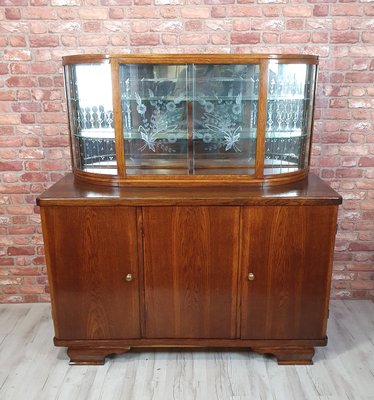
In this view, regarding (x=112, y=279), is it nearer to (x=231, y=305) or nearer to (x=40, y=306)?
(x=231, y=305)

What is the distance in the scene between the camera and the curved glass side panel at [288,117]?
2.12 metres

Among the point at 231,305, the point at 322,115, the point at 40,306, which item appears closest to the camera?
the point at 231,305

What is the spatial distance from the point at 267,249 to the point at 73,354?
120 cm

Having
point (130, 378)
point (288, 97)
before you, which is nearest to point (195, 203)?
point (288, 97)

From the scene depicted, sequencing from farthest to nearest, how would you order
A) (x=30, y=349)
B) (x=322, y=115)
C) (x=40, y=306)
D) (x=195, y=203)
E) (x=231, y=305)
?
(x=40, y=306) < (x=322, y=115) < (x=30, y=349) < (x=231, y=305) < (x=195, y=203)

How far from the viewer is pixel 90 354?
7.33 feet

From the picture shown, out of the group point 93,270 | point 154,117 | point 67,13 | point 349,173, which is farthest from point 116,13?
point 349,173

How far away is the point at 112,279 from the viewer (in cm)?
212

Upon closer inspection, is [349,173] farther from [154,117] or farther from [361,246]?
[154,117]

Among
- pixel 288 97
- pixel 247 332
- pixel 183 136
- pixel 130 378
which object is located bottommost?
pixel 130 378

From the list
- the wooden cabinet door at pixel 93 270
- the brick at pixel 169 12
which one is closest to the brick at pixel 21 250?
the wooden cabinet door at pixel 93 270

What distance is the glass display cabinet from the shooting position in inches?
81.9

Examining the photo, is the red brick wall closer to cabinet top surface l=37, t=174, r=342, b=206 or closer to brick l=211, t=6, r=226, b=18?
brick l=211, t=6, r=226, b=18

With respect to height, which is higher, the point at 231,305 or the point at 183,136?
the point at 183,136
